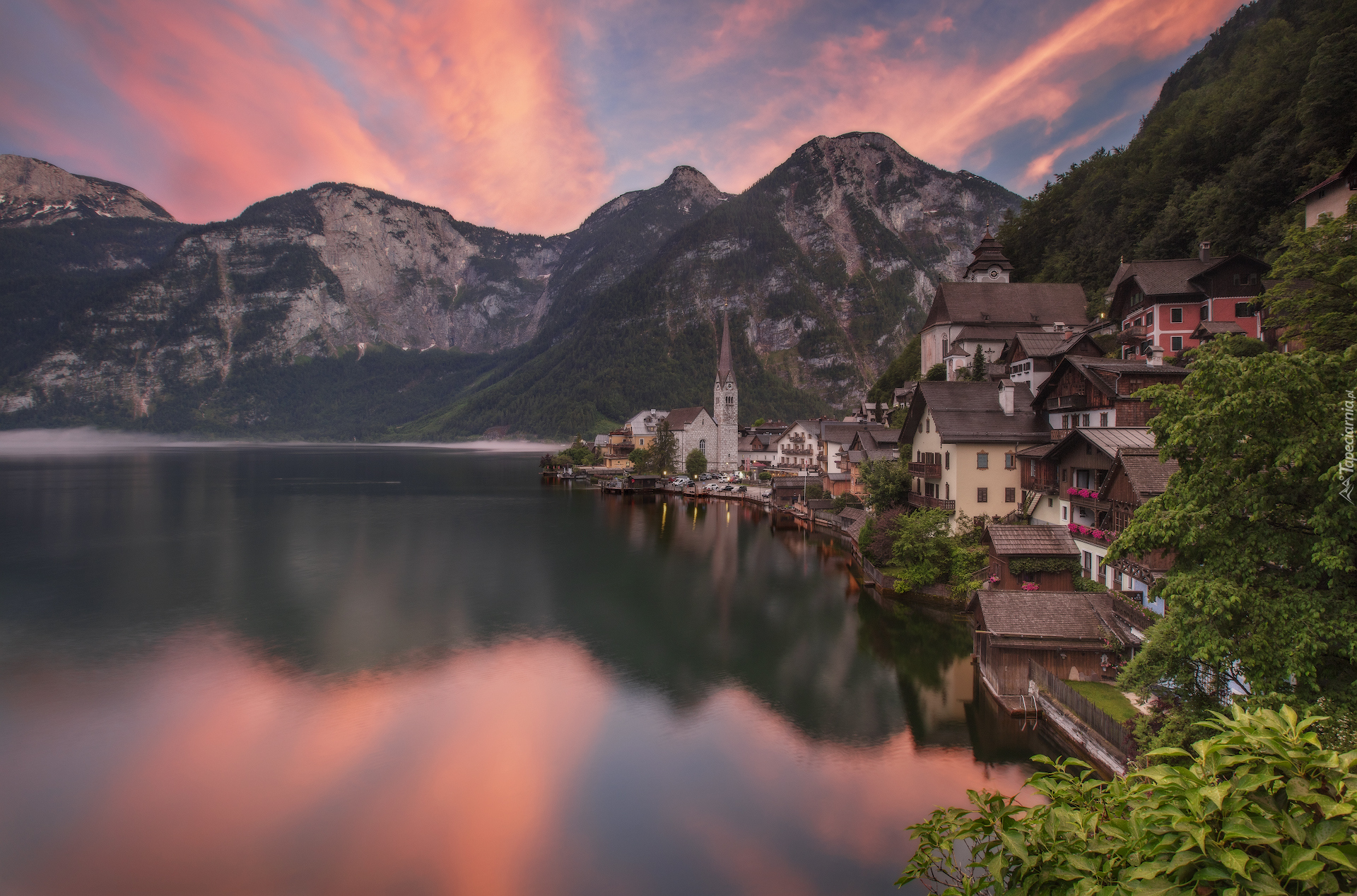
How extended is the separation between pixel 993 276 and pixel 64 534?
95.2 metres

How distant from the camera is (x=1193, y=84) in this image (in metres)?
92.8

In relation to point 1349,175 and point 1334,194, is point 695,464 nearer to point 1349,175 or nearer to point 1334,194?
point 1334,194

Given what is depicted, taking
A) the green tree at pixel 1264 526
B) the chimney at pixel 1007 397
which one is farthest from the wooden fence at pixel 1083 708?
the chimney at pixel 1007 397

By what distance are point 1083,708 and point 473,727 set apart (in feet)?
60.1

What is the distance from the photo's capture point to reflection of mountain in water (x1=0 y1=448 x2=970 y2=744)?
26.6 meters

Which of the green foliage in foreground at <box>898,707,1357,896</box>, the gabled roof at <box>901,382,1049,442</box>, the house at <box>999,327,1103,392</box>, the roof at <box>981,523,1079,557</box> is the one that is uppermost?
the house at <box>999,327,1103,392</box>

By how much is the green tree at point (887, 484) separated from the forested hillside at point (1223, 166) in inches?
1032

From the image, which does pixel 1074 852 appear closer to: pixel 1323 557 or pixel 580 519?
pixel 1323 557

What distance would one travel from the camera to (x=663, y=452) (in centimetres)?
10675

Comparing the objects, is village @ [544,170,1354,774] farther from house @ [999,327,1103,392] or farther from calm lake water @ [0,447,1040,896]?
calm lake water @ [0,447,1040,896]

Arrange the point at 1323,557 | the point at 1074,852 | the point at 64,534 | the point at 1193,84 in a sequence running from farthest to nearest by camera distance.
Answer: the point at 1193,84
the point at 64,534
the point at 1323,557
the point at 1074,852

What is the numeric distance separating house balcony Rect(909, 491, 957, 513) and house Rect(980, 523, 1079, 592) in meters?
6.63

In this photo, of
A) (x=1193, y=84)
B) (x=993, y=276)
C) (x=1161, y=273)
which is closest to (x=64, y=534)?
(x=1161, y=273)

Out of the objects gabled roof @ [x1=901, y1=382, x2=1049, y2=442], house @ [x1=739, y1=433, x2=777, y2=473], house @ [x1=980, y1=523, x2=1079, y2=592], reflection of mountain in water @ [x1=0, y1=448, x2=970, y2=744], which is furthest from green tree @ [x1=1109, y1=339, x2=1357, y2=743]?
house @ [x1=739, y1=433, x2=777, y2=473]
